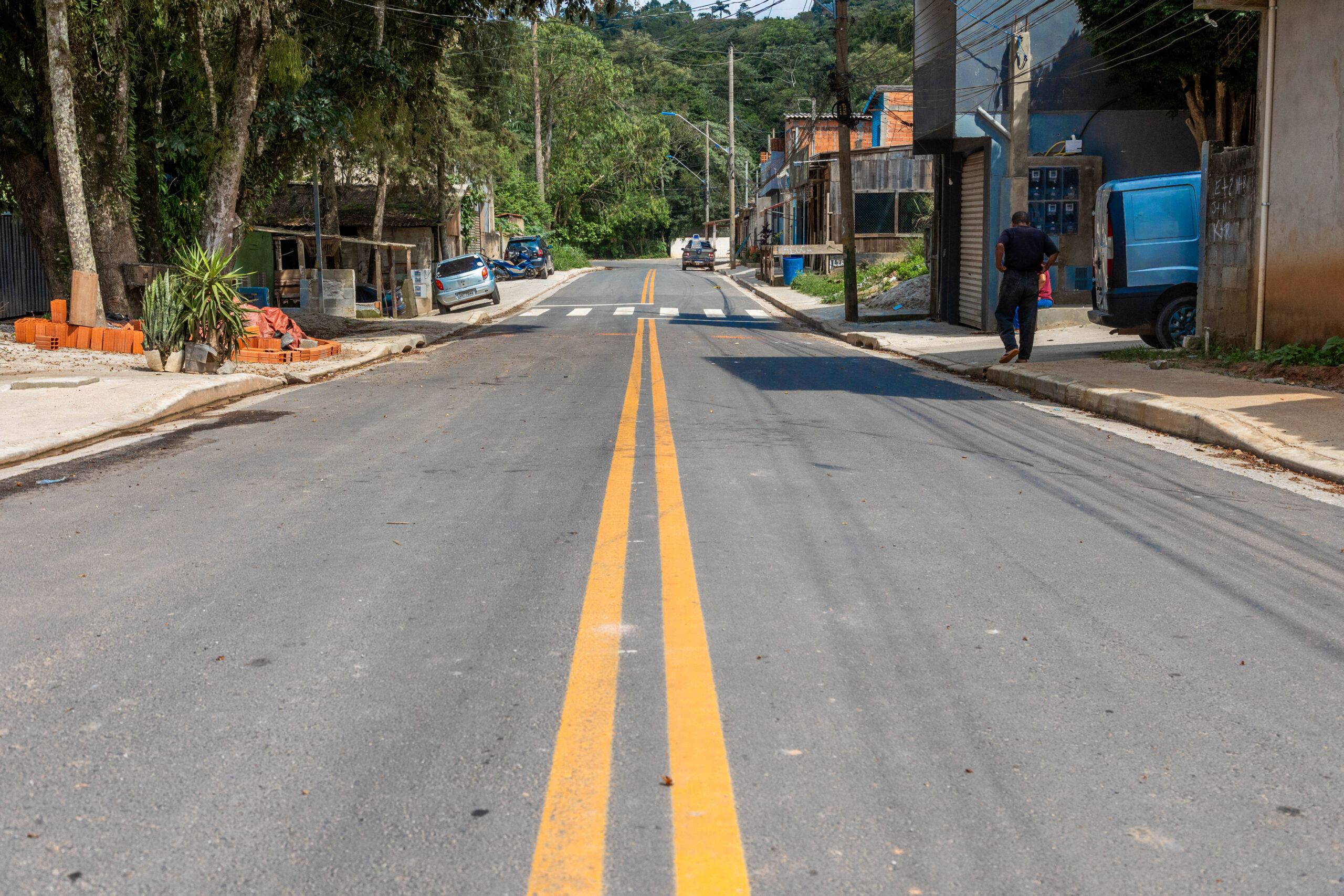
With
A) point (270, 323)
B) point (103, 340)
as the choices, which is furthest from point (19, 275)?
point (270, 323)

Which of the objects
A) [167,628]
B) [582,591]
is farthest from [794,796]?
[167,628]

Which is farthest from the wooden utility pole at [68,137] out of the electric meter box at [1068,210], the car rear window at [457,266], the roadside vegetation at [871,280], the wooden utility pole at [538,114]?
the wooden utility pole at [538,114]

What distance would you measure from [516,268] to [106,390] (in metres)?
44.9

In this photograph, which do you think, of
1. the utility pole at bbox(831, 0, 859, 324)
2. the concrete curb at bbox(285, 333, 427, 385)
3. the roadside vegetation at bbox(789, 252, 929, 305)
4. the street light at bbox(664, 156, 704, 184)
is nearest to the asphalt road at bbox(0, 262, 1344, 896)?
the concrete curb at bbox(285, 333, 427, 385)

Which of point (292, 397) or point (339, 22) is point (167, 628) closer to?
point (292, 397)

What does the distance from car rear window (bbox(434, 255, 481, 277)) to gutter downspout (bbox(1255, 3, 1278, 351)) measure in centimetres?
2493

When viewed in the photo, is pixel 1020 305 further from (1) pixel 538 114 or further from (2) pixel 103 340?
(1) pixel 538 114

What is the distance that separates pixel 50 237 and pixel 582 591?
17.2 metres

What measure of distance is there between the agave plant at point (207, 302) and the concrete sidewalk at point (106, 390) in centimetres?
50

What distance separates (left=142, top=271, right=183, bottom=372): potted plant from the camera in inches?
554

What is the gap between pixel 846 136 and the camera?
27.6 meters

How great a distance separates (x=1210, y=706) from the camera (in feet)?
11.8

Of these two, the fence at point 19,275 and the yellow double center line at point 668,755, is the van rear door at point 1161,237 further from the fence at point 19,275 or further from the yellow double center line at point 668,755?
the fence at point 19,275

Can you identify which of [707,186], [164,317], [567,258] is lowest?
[164,317]
